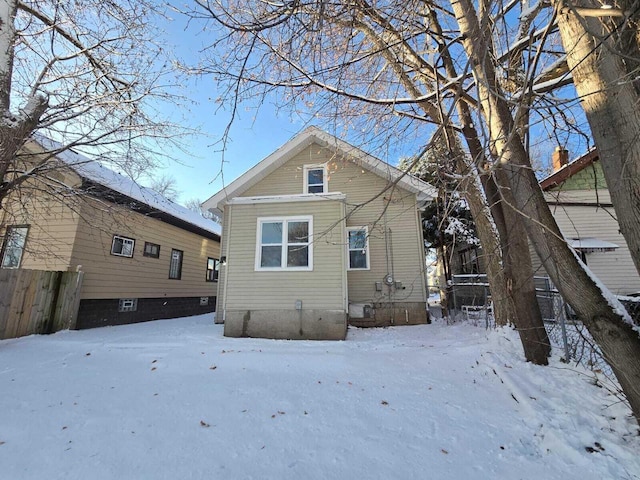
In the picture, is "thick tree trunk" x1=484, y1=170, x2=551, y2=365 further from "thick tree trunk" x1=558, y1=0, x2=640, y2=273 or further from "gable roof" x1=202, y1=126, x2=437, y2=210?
"gable roof" x1=202, y1=126, x2=437, y2=210

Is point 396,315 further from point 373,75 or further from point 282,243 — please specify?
point 373,75

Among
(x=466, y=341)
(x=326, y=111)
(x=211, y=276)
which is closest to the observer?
(x=326, y=111)

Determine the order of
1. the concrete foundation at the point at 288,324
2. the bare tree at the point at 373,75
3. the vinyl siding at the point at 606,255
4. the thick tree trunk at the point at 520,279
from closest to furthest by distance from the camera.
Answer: the bare tree at the point at 373,75, the thick tree trunk at the point at 520,279, the concrete foundation at the point at 288,324, the vinyl siding at the point at 606,255

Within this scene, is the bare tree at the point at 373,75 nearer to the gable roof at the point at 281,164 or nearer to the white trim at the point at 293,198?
the white trim at the point at 293,198

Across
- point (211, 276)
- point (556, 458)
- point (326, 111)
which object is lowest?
point (556, 458)

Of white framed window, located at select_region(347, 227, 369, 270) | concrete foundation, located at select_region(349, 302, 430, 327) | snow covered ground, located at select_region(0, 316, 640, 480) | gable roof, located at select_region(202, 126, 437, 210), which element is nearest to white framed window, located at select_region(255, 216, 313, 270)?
white framed window, located at select_region(347, 227, 369, 270)

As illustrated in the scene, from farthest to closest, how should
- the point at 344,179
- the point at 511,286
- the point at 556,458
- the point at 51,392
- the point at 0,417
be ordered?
the point at 344,179, the point at 511,286, the point at 51,392, the point at 0,417, the point at 556,458

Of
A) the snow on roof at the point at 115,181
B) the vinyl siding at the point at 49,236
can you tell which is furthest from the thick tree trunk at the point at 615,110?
the vinyl siding at the point at 49,236

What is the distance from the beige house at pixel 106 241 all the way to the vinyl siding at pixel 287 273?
2.96 m

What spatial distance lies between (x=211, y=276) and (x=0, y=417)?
12521 millimetres

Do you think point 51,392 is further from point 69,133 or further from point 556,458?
point 556,458

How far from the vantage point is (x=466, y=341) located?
6285 millimetres

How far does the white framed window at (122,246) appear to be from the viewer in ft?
32.7

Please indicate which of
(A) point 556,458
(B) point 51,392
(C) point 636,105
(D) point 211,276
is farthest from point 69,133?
(D) point 211,276
